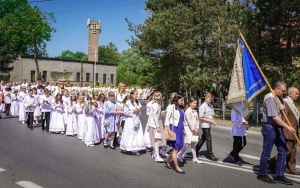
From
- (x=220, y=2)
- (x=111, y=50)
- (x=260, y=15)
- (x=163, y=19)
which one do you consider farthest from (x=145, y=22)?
(x=111, y=50)

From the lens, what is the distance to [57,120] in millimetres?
14688

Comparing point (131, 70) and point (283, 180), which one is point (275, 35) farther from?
point (131, 70)

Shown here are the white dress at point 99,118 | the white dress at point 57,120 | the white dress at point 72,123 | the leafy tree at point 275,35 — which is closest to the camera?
the white dress at point 99,118

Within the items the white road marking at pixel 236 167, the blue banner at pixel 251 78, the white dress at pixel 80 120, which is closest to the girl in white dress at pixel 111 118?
the white dress at pixel 80 120

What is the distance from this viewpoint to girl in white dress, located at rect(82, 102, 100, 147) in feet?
38.4

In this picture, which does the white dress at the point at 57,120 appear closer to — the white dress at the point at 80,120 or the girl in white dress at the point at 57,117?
the girl in white dress at the point at 57,117

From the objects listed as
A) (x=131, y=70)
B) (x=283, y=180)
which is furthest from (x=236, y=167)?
(x=131, y=70)

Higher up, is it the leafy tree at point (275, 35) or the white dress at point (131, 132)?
the leafy tree at point (275, 35)

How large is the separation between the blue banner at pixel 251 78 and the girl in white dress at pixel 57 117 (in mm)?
8572

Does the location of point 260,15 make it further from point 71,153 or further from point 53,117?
point 71,153

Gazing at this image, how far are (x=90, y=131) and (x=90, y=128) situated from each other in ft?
0.33

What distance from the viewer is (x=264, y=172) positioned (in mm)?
7523

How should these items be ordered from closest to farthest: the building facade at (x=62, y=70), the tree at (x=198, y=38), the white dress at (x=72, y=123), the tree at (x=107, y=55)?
the white dress at (x=72, y=123)
the tree at (x=198, y=38)
the building facade at (x=62, y=70)
the tree at (x=107, y=55)

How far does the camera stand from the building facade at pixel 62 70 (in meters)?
58.5
